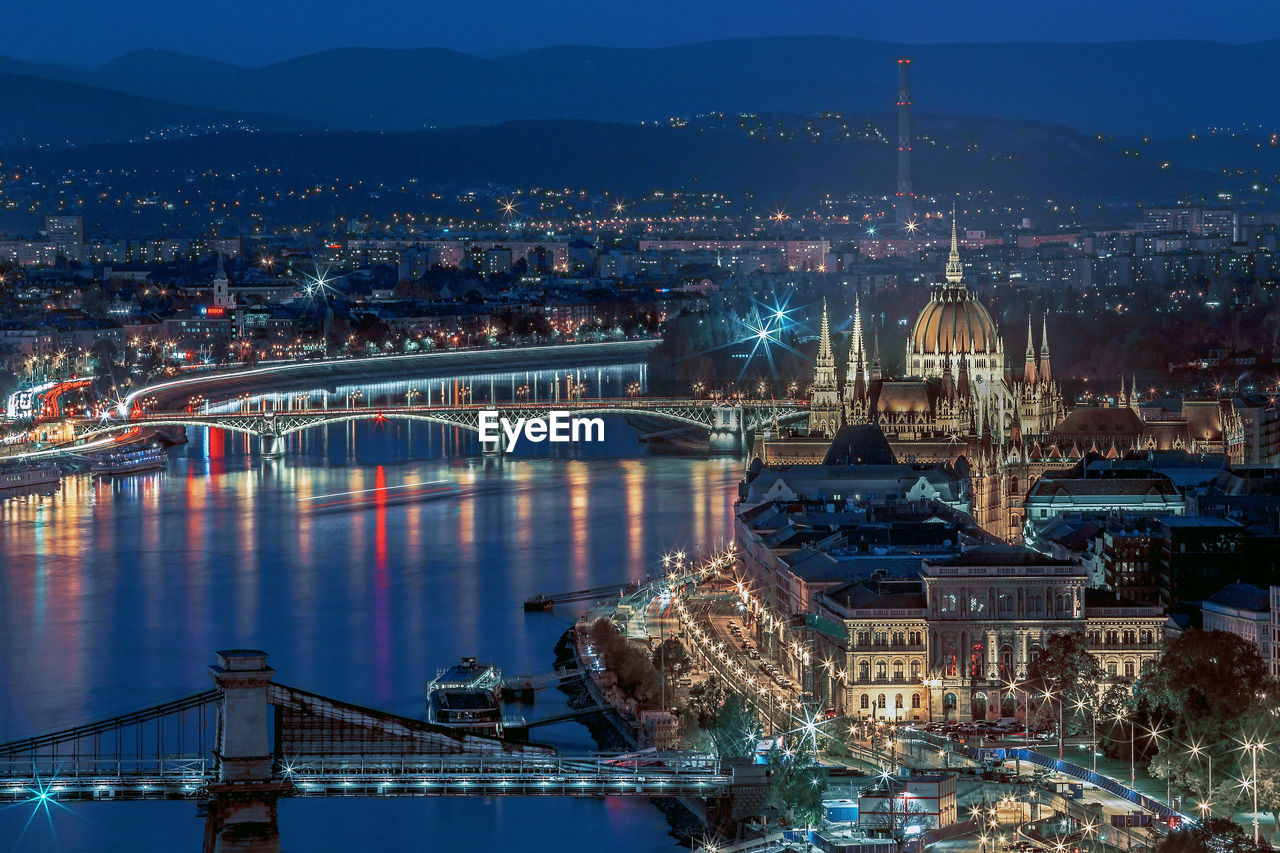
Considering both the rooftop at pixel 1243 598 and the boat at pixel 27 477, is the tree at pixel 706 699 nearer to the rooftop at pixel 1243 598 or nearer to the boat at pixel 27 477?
the rooftop at pixel 1243 598

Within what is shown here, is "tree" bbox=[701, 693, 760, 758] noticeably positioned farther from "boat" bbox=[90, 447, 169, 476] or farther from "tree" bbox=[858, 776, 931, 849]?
"boat" bbox=[90, 447, 169, 476]

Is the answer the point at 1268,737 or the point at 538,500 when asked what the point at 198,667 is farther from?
the point at 538,500

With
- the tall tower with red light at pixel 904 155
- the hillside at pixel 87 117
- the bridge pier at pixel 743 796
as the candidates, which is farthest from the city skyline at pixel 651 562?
the hillside at pixel 87 117

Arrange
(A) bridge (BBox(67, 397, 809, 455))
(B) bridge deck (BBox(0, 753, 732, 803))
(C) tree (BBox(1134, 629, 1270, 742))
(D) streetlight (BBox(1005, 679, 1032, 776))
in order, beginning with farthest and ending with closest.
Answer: (A) bridge (BBox(67, 397, 809, 455)) < (C) tree (BBox(1134, 629, 1270, 742)) < (D) streetlight (BBox(1005, 679, 1032, 776)) < (B) bridge deck (BBox(0, 753, 732, 803))

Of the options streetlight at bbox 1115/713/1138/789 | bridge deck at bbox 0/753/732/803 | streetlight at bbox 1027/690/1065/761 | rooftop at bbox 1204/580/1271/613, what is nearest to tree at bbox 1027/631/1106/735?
streetlight at bbox 1027/690/1065/761

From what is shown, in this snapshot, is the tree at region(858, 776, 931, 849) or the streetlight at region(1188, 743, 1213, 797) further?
the streetlight at region(1188, 743, 1213, 797)
